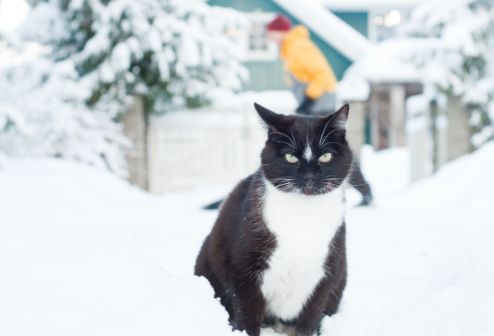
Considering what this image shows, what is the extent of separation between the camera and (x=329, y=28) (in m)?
12.3

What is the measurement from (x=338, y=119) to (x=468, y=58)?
735cm

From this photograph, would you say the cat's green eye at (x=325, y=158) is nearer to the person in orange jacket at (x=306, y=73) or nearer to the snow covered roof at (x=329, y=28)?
the person in orange jacket at (x=306, y=73)

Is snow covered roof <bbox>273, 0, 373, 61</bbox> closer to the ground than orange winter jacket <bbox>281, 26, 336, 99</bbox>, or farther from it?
farther from it

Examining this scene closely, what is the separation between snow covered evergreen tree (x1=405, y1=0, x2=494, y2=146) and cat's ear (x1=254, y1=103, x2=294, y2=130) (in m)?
6.82

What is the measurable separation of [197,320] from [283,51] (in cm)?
504

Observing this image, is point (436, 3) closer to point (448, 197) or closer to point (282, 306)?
point (448, 197)

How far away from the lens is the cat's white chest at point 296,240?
7.54ft

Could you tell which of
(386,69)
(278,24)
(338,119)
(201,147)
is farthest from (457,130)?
(338,119)

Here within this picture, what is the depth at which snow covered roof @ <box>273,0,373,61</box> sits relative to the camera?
39.5ft

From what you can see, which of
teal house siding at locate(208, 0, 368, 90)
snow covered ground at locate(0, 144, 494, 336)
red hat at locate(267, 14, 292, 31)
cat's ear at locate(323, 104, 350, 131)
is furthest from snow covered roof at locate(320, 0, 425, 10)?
cat's ear at locate(323, 104, 350, 131)

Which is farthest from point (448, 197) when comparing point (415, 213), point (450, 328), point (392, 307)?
point (450, 328)

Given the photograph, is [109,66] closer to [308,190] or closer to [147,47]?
[147,47]

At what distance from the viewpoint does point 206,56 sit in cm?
800

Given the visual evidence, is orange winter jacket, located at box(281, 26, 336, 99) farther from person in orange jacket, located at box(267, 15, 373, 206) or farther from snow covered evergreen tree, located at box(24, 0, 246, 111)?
snow covered evergreen tree, located at box(24, 0, 246, 111)
